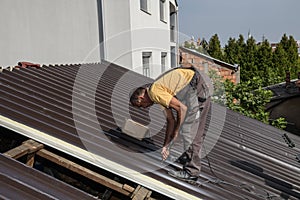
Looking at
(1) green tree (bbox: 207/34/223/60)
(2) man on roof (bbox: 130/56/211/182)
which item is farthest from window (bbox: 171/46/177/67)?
(2) man on roof (bbox: 130/56/211/182)

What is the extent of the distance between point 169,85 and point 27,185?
1443 millimetres

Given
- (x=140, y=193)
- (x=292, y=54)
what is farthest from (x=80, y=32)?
(x=292, y=54)

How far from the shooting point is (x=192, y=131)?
293 centimetres

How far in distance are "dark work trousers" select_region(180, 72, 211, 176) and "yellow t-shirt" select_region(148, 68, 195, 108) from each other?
0.37 ft

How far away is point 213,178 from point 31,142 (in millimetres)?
1636

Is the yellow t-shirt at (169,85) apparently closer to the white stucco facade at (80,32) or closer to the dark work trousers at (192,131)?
the dark work trousers at (192,131)

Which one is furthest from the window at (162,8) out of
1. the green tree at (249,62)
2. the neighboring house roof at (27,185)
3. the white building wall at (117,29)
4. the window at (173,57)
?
the neighboring house roof at (27,185)

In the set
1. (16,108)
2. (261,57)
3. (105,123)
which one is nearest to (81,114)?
(105,123)

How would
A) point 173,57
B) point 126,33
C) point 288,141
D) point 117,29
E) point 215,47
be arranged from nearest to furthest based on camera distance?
point 288,141 → point 126,33 → point 117,29 → point 173,57 → point 215,47

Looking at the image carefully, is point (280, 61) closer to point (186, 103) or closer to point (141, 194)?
point (186, 103)

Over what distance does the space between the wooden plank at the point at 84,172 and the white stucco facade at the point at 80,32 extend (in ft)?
11.7

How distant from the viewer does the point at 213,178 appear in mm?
3131

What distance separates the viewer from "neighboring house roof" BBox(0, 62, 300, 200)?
2500 millimetres

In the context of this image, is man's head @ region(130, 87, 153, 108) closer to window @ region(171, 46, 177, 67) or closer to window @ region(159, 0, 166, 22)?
window @ region(159, 0, 166, 22)
